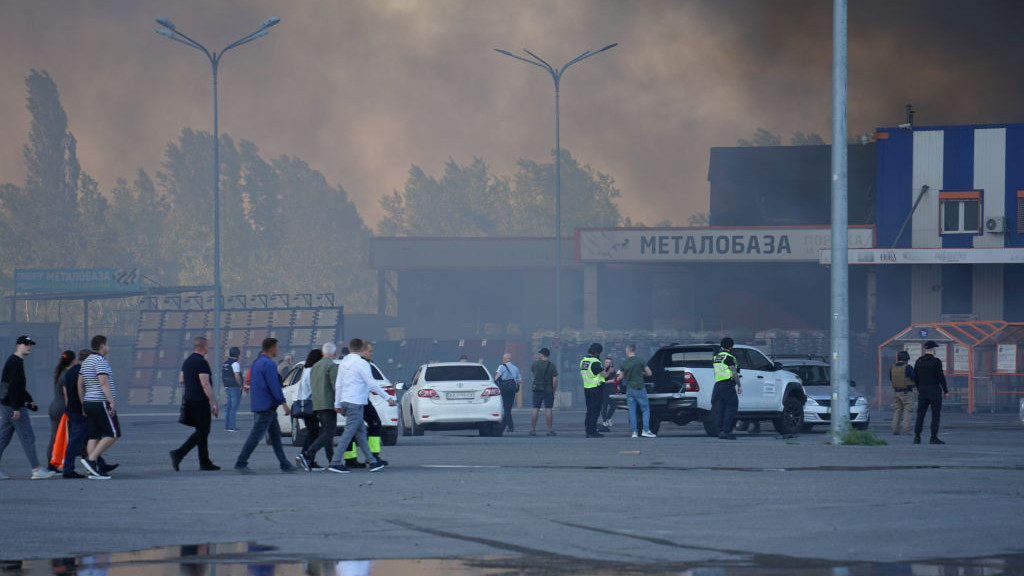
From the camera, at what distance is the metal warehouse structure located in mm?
40594

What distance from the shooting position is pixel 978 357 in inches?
1684

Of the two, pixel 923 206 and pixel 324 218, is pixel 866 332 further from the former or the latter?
pixel 324 218

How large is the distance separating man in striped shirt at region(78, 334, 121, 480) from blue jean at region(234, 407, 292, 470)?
1.72m

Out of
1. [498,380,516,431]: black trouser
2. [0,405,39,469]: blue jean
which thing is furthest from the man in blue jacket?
[498,380,516,431]: black trouser

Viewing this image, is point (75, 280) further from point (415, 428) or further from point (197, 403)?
point (197, 403)

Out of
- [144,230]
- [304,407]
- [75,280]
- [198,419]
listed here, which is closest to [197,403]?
[198,419]

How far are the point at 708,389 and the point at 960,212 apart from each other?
2657 cm

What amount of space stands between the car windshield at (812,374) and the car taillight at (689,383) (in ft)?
13.0

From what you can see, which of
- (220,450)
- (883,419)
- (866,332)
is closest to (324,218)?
(866,332)

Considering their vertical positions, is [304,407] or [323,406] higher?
[323,406]

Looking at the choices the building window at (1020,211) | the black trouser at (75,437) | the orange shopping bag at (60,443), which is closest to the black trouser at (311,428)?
the black trouser at (75,437)

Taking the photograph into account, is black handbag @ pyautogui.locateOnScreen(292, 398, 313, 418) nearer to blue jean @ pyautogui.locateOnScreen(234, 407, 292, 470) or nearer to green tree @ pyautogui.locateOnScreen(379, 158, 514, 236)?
blue jean @ pyautogui.locateOnScreen(234, 407, 292, 470)

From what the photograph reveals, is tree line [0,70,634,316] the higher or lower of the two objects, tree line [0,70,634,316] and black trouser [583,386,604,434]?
the higher

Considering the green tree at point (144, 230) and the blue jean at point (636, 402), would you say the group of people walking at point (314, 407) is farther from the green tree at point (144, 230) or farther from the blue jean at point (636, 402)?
the green tree at point (144, 230)
